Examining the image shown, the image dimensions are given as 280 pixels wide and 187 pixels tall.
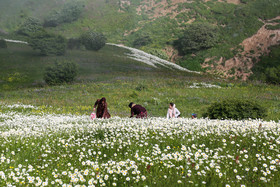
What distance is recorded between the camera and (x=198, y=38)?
51188 millimetres

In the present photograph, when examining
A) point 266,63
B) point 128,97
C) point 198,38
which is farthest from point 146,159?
point 198,38

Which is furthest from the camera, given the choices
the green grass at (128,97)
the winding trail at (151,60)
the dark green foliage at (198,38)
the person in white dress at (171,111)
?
the dark green foliage at (198,38)

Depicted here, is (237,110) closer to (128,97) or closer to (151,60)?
(128,97)

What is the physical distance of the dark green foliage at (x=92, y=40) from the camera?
4719cm

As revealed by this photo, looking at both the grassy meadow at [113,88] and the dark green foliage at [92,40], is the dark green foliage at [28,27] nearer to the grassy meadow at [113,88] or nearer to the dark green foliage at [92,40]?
the grassy meadow at [113,88]

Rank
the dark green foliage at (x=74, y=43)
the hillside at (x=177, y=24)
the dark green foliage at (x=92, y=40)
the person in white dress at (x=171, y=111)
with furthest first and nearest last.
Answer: the dark green foliage at (x=74, y=43) → the hillside at (x=177, y=24) → the dark green foliage at (x=92, y=40) → the person in white dress at (x=171, y=111)

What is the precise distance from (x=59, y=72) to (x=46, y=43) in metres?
14.1

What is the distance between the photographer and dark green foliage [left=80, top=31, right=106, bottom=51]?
47.2m

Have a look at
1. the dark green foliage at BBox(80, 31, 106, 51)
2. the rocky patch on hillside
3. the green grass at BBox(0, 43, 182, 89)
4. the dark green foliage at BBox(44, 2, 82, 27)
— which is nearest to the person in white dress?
the green grass at BBox(0, 43, 182, 89)

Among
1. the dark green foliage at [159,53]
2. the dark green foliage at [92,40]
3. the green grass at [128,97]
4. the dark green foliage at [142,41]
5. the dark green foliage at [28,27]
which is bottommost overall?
the green grass at [128,97]

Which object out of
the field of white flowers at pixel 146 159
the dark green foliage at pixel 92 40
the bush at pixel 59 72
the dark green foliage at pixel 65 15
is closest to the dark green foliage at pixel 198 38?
the dark green foliage at pixel 92 40

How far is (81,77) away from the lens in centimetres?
3291

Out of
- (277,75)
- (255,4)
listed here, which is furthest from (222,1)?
(277,75)

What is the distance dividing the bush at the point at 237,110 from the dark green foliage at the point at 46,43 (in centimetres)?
3413
